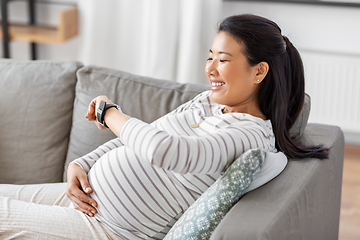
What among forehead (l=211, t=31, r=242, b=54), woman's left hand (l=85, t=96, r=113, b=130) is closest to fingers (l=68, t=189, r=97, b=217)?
woman's left hand (l=85, t=96, r=113, b=130)

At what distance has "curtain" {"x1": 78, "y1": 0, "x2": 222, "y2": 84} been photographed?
2.73 m

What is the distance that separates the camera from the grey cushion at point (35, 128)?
5.23 ft

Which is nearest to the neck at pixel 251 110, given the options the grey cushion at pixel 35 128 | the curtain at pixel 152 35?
the grey cushion at pixel 35 128

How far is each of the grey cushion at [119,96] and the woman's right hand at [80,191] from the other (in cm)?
25

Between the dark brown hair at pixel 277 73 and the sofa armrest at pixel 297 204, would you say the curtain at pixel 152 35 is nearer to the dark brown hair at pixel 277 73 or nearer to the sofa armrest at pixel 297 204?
the sofa armrest at pixel 297 204

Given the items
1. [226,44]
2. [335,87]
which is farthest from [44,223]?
[335,87]

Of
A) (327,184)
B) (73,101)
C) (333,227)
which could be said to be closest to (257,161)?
(327,184)

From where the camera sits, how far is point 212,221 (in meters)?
0.98

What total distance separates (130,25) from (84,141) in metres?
1.51

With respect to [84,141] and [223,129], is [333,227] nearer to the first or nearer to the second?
[223,129]

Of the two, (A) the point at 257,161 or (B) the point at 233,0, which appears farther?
(B) the point at 233,0

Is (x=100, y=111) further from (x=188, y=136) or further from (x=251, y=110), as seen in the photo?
(x=251, y=110)

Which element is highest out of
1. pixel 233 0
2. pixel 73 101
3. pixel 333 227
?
pixel 233 0

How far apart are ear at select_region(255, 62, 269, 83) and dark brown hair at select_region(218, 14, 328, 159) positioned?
0.01 m
